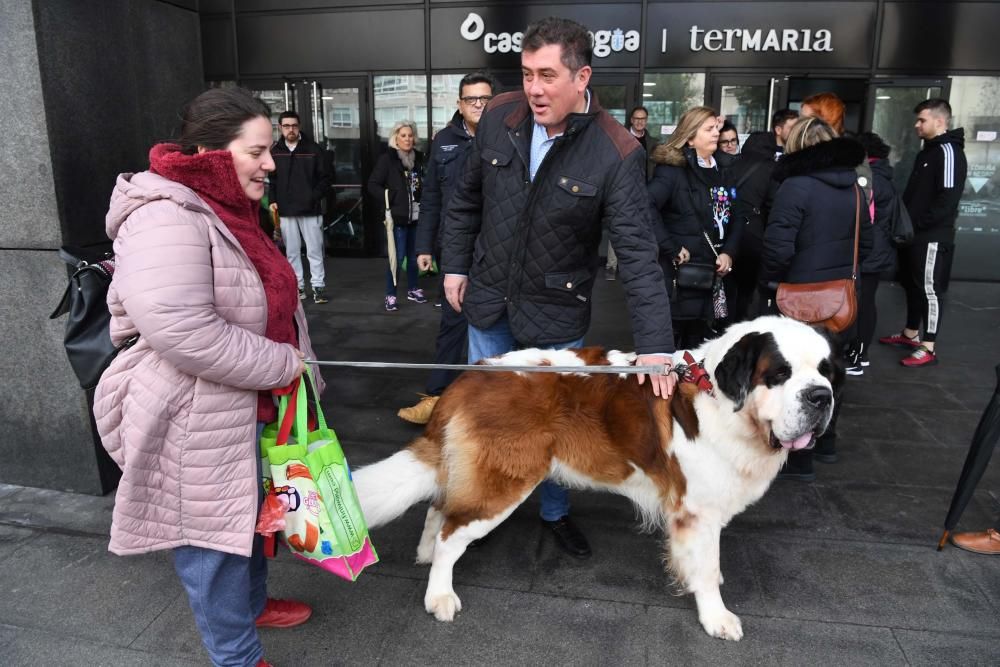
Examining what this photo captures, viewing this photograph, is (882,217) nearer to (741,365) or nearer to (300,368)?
(741,365)

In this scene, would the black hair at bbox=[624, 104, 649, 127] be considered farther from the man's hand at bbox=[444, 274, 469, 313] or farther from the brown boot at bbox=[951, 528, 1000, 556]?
the brown boot at bbox=[951, 528, 1000, 556]

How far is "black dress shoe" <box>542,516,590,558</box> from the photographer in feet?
11.3

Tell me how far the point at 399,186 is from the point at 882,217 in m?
5.07

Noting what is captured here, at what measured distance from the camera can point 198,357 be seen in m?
2.07

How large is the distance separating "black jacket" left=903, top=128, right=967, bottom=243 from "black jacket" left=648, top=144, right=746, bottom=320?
281 cm

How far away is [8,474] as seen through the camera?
4121 millimetres

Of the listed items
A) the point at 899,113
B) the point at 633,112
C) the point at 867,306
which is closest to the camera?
the point at 867,306

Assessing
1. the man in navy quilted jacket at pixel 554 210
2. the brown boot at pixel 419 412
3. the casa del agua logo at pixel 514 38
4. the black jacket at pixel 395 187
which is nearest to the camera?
the man in navy quilted jacket at pixel 554 210

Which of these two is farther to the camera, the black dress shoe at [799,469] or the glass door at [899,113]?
the glass door at [899,113]

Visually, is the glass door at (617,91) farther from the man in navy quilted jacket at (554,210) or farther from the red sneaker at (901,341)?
the man in navy quilted jacket at (554,210)

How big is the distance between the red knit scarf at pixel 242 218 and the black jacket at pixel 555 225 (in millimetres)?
998

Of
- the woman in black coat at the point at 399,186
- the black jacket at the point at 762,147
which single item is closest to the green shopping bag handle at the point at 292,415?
the black jacket at the point at 762,147

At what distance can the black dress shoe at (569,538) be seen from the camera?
3455mm

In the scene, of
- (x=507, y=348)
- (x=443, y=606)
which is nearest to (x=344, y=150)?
(x=507, y=348)
